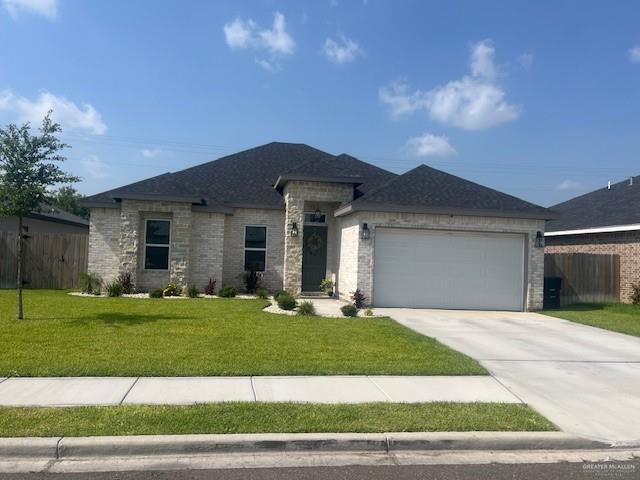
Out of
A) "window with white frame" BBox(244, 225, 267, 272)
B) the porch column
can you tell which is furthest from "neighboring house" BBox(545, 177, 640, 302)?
"window with white frame" BBox(244, 225, 267, 272)

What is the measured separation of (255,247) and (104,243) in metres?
5.42

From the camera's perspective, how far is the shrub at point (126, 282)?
17750 mm

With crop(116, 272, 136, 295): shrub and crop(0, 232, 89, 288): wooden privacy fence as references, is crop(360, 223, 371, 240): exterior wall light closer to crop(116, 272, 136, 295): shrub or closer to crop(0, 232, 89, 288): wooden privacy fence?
crop(116, 272, 136, 295): shrub

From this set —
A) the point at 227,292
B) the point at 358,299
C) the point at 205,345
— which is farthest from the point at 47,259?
the point at 205,345

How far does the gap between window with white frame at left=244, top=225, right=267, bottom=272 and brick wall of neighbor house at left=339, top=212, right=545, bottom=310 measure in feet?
14.3

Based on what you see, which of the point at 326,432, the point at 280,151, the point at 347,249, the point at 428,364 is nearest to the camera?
the point at 326,432

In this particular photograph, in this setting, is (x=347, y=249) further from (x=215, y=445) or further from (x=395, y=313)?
(x=215, y=445)

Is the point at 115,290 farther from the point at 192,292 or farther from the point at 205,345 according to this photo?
the point at 205,345

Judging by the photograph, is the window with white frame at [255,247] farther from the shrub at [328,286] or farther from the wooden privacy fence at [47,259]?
the wooden privacy fence at [47,259]

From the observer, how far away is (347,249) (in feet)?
56.1

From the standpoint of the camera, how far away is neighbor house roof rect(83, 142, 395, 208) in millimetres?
18141

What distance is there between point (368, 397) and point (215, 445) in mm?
2193

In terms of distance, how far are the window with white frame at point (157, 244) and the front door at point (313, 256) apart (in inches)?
194

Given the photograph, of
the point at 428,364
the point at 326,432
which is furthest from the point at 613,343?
the point at 326,432
